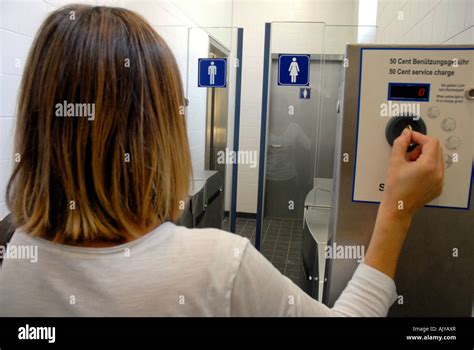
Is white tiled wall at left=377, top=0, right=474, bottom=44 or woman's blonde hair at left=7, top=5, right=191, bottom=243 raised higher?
white tiled wall at left=377, top=0, right=474, bottom=44

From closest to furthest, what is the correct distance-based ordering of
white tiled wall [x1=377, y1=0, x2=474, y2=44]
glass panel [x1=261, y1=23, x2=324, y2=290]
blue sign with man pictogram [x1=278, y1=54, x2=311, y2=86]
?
white tiled wall [x1=377, y1=0, x2=474, y2=44] → blue sign with man pictogram [x1=278, y1=54, x2=311, y2=86] → glass panel [x1=261, y1=23, x2=324, y2=290]

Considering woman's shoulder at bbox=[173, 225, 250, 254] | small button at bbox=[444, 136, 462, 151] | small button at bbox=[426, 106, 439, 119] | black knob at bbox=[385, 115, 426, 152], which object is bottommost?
woman's shoulder at bbox=[173, 225, 250, 254]

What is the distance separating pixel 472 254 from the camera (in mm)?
718

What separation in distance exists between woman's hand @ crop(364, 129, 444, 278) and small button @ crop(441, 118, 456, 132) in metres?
0.09

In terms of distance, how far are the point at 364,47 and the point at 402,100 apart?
0.38ft

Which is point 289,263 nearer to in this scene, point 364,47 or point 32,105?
point 364,47

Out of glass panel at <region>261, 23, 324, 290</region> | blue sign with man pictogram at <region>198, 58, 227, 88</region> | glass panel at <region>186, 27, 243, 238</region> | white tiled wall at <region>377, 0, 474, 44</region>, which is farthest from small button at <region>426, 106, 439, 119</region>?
glass panel at <region>261, 23, 324, 290</region>

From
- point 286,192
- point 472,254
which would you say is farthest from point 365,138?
point 286,192

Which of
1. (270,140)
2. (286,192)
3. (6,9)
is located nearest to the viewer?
(6,9)

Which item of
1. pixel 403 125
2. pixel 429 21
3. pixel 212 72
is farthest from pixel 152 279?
pixel 212 72

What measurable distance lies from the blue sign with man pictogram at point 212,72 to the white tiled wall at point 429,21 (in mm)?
1017

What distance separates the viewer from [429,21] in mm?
1461

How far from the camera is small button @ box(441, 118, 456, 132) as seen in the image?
2.14ft

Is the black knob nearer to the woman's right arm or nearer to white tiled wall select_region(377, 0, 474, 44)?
the woman's right arm
